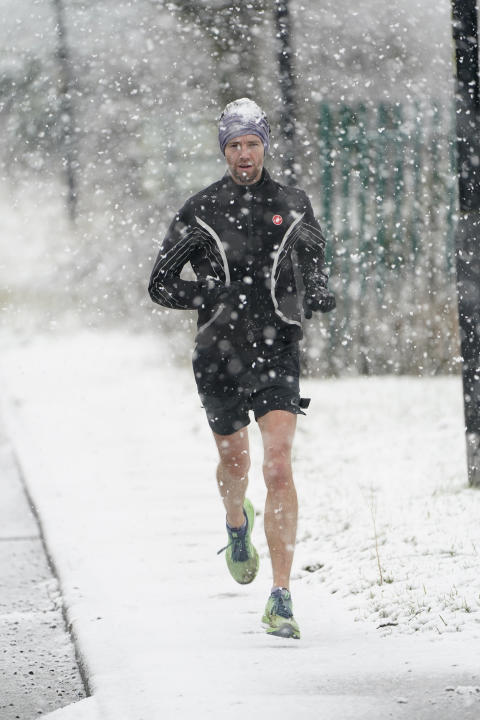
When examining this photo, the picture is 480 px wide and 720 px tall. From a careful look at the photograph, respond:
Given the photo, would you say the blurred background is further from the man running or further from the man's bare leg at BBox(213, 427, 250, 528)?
the man's bare leg at BBox(213, 427, 250, 528)

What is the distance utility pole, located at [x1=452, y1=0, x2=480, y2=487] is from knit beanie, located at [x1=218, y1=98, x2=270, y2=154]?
86.5 inches

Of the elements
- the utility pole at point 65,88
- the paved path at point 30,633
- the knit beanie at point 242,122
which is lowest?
the paved path at point 30,633

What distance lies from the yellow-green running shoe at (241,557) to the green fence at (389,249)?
7228 mm

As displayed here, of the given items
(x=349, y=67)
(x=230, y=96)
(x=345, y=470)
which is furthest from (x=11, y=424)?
(x=349, y=67)

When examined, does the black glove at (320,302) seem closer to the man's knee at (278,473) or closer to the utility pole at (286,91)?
the man's knee at (278,473)

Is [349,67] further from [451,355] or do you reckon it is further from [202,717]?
[202,717]

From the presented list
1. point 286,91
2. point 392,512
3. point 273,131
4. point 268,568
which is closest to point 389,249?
point 273,131

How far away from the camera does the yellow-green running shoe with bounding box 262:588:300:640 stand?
4.12 meters

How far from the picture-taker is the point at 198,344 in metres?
4.62

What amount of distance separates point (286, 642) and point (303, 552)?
162 cm

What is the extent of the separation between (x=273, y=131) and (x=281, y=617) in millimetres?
10972

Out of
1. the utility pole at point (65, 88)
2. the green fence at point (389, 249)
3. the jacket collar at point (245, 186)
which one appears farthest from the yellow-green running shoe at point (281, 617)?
the utility pole at point (65, 88)

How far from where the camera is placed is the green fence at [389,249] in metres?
11.8

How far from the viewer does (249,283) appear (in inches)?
174
